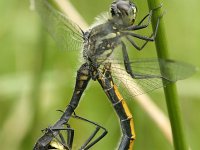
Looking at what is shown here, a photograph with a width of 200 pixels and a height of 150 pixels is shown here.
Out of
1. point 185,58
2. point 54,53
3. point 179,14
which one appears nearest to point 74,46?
point 54,53

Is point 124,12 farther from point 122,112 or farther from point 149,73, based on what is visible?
point 122,112

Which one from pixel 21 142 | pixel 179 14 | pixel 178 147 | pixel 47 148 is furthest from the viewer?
pixel 179 14

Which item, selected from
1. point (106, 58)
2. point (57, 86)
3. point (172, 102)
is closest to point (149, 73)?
point (106, 58)

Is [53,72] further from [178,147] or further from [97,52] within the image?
[178,147]

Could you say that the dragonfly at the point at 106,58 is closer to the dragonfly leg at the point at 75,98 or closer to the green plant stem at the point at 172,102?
the dragonfly leg at the point at 75,98

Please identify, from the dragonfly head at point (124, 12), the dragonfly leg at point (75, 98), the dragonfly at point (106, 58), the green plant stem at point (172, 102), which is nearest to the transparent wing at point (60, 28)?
the dragonfly at point (106, 58)

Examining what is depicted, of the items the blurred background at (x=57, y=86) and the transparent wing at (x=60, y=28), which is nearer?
the transparent wing at (x=60, y=28)

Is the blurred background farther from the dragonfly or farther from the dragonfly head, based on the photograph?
the dragonfly head
